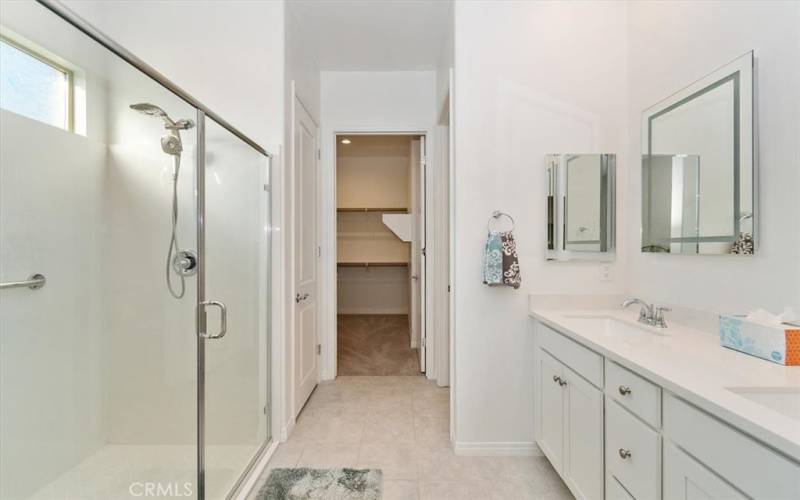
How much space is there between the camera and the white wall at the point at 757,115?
4.07 feet

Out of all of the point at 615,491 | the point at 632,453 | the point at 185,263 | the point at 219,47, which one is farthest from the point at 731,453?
the point at 219,47

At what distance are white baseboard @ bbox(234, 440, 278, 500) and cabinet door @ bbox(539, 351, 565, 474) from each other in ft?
5.09

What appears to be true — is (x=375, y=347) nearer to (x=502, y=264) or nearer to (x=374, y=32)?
(x=502, y=264)

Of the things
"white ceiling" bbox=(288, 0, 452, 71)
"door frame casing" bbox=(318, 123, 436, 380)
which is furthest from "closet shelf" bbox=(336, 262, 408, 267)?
"white ceiling" bbox=(288, 0, 452, 71)

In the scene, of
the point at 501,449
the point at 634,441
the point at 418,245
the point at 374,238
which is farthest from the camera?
the point at 374,238

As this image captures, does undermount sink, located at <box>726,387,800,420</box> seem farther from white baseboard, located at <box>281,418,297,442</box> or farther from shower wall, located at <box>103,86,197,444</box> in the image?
white baseboard, located at <box>281,418,297,442</box>

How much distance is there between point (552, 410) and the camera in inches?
71.4

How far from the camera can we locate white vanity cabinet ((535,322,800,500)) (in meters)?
0.80

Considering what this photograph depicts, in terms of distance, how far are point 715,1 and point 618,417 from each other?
1.83 metres

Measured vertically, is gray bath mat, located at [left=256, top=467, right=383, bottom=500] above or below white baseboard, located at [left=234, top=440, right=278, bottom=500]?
below

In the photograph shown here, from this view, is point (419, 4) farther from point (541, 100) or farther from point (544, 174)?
point (544, 174)

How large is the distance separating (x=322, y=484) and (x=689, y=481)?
1.58 meters

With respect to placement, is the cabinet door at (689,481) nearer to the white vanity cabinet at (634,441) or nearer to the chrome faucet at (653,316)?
the white vanity cabinet at (634,441)

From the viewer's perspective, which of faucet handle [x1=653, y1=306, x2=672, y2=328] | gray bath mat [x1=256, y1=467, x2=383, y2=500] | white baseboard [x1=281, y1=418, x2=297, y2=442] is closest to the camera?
faucet handle [x1=653, y1=306, x2=672, y2=328]
